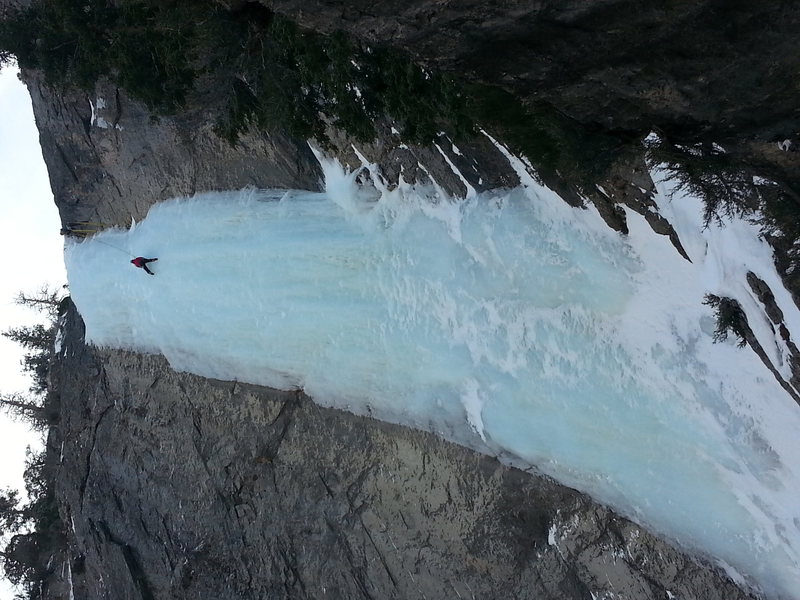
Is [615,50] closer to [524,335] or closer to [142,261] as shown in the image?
[524,335]

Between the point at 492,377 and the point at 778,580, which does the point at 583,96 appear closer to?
the point at 492,377

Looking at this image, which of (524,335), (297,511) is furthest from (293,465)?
(524,335)

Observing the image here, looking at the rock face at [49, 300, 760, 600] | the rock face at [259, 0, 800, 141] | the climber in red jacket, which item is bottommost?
the rock face at [49, 300, 760, 600]

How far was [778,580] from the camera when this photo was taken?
6637 mm

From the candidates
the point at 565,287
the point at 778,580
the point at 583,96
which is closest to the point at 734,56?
the point at 583,96

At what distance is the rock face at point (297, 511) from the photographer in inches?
284

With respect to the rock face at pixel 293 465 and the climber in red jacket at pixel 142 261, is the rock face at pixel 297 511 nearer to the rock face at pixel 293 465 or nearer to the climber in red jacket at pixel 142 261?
the rock face at pixel 293 465

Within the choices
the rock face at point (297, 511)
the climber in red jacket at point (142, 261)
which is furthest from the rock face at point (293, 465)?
the climber in red jacket at point (142, 261)

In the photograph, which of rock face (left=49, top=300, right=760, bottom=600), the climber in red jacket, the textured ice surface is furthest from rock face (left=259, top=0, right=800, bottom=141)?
the climber in red jacket

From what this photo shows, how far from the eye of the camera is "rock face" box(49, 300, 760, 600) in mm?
7223

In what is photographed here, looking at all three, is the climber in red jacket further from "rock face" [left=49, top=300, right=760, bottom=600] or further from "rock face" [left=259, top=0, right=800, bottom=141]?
"rock face" [left=259, top=0, right=800, bottom=141]

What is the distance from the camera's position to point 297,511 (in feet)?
29.0

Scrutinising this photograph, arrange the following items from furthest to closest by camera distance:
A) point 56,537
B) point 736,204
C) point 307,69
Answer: point 56,537, point 307,69, point 736,204

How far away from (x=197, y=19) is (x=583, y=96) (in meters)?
5.01
